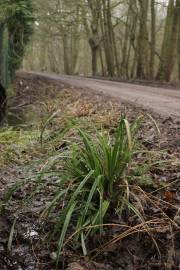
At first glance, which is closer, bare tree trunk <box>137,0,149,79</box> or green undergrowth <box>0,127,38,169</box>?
green undergrowth <box>0,127,38,169</box>

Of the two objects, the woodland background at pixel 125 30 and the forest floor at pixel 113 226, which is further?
the woodland background at pixel 125 30

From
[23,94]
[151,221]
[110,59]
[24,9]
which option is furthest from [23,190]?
[110,59]

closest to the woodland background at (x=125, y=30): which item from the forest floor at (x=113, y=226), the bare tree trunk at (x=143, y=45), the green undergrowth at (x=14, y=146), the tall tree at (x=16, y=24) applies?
the bare tree trunk at (x=143, y=45)

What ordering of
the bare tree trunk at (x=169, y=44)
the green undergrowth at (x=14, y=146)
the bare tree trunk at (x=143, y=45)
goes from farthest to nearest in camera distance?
1. the bare tree trunk at (x=143, y=45)
2. the bare tree trunk at (x=169, y=44)
3. the green undergrowth at (x=14, y=146)

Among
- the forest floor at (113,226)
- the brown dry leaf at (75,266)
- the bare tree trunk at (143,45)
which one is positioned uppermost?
the bare tree trunk at (143,45)

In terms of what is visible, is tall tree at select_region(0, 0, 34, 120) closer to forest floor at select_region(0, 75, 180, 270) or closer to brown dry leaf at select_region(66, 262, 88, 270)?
forest floor at select_region(0, 75, 180, 270)

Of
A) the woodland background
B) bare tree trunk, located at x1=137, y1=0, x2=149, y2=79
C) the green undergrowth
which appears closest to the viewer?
the green undergrowth

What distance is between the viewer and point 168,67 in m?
24.2

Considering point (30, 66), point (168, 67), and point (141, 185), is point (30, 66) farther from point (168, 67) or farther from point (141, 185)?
point (141, 185)

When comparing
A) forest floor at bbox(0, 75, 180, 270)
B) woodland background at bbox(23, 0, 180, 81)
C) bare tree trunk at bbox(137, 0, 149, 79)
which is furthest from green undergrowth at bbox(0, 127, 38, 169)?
bare tree trunk at bbox(137, 0, 149, 79)

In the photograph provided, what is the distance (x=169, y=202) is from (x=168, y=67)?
2036cm

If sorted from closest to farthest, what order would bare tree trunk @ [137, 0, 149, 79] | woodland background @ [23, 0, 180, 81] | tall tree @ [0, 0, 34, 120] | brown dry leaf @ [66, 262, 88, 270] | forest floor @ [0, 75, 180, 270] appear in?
brown dry leaf @ [66, 262, 88, 270], forest floor @ [0, 75, 180, 270], tall tree @ [0, 0, 34, 120], woodland background @ [23, 0, 180, 81], bare tree trunk @ [137, 0, 149, 79]

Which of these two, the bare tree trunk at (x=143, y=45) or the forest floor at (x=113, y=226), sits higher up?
the bare tree trunk at (x=143, y=45)

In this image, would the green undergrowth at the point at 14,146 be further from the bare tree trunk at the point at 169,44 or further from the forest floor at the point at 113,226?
the bare tree trunk at the point at 169,44
